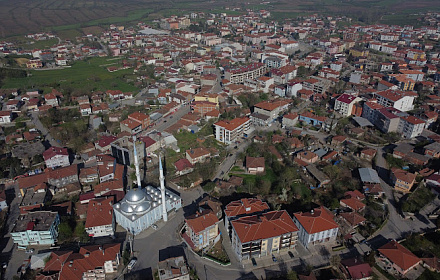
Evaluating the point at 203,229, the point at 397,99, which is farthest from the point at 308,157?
the point at 397,99

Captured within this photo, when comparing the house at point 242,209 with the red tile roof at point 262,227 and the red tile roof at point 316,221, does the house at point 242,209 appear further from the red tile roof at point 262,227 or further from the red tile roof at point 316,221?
the red tile roof at point 316,221

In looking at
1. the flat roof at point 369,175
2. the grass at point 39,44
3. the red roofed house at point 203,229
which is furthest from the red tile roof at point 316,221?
the grass at point 39,44

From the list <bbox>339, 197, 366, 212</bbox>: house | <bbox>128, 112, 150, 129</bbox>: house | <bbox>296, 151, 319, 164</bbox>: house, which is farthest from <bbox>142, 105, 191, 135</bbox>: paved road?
<bbox>339, 197, 366, 212</bbox>: house

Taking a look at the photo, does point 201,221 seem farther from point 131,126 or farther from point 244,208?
point 131,126

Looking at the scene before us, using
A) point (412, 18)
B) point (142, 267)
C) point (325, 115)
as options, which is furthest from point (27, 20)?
point (412, 18)

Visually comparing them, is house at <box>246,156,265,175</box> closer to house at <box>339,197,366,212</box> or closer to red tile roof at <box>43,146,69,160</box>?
house at <box>339,197,366,212</box>
